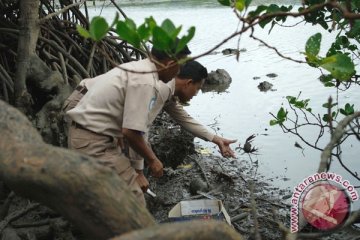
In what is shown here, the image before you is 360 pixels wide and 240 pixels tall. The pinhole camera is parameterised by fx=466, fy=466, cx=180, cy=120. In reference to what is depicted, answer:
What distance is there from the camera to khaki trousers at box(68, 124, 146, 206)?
2297mm

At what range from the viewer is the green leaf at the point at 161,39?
98cm

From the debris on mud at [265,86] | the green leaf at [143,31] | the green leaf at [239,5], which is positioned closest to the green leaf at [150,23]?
the green leaf at [143,31]

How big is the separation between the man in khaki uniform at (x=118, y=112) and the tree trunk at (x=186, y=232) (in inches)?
46.0

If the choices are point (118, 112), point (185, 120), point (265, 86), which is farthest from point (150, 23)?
point (265, 86)

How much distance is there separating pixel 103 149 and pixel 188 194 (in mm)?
1469

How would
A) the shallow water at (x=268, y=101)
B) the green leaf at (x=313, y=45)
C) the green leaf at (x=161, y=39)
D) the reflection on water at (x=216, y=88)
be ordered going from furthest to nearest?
the reflection on water at (x=216, y=88)
the shallow water at (x=268, y=101)
the green leaf at (x=313, y=45)
the green leaf at (x=161, y=39)

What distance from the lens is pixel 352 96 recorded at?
567cm

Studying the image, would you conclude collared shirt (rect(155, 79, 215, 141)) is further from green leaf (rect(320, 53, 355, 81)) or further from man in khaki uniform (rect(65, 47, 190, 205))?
green leaf (rect(320, 53, 355, 81))

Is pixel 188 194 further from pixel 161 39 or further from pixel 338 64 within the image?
pixel 161 39

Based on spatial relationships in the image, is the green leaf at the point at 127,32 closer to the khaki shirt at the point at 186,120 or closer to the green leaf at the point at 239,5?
the green leaf at the point at 239,5

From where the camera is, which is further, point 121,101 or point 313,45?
point 121,101

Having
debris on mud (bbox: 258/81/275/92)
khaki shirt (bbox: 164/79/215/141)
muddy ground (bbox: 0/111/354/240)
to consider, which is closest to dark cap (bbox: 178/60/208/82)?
khaki shirt (bbox: 164/79/215/141)

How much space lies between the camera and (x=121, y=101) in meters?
2.21

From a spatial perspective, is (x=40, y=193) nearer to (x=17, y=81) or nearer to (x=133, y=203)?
(x=133, y=203)
